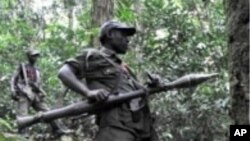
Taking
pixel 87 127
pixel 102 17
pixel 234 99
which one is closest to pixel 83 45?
pixel 102 17

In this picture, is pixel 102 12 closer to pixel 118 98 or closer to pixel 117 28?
pixel 117 28

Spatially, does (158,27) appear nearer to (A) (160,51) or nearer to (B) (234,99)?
(A) (160,51)

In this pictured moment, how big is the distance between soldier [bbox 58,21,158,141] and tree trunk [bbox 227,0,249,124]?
2.11 metres

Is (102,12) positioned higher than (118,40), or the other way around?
(102,12)

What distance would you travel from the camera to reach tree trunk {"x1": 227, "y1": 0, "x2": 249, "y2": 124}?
63.1 inches

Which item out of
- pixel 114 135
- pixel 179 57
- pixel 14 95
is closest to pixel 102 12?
pixel 179 57

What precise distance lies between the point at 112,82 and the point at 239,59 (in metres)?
2.36

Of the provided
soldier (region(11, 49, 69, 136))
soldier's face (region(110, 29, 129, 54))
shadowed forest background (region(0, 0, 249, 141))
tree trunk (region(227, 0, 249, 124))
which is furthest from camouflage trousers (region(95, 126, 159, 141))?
soldier (region(11, 49, 69, 136))

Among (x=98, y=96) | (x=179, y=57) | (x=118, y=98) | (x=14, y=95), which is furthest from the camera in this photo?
(x=14, y=95)

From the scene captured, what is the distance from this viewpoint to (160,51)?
26.4ft

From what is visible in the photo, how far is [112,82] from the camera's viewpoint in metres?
3.95

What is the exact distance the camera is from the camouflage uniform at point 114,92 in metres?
3.83

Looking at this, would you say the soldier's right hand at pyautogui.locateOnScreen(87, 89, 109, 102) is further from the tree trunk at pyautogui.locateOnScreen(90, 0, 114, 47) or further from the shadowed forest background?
the tree trunk at pyautogui.locateOnScreen(90, 0, 114, 47)

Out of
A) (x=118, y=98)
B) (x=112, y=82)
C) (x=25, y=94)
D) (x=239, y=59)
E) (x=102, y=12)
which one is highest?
(x=102, y=12)
